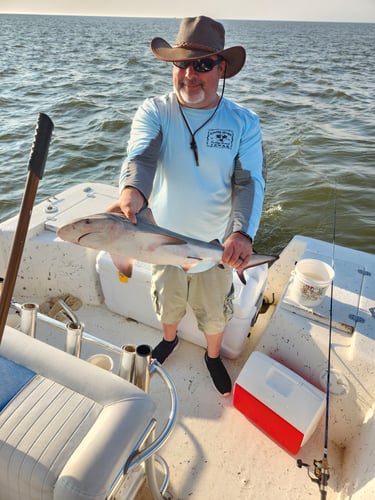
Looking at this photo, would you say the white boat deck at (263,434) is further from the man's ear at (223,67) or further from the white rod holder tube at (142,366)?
the man's ear at (223,67)

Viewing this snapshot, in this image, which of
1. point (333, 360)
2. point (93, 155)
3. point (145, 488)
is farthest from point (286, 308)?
point (93, 155)

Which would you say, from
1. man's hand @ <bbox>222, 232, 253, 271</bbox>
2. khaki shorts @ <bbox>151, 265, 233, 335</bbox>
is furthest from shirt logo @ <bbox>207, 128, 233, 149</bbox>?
khaki shorts @ <bbox>151, 265, 233, 335</bbox>

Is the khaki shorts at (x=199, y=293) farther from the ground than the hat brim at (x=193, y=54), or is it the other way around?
the hat brim at (x=193, y=54)

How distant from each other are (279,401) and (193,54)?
8.47 feet

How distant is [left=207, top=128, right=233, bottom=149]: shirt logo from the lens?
2.42 m

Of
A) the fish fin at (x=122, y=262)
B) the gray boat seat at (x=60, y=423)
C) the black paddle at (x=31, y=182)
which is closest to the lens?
the black paddle at (x=31, y=182)

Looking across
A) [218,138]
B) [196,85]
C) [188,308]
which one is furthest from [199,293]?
[196,85]

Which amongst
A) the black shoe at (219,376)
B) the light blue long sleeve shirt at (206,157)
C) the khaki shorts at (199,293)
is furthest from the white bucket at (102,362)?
the light blue long sleeve shirt at (206,157)

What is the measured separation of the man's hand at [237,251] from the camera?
7.16 ft

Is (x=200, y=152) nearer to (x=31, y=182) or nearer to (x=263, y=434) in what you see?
(x=31, y=182)

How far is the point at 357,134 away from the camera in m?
11.8

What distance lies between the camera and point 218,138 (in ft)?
7.95

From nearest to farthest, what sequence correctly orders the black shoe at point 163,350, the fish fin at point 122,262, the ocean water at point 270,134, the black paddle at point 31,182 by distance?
1. the black paddle at point 31,182
2. the fish fin at point 122,262
3. the black shoe at point 163,350
4. the ocean water at point 270,134

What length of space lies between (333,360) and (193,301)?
4.08ft
